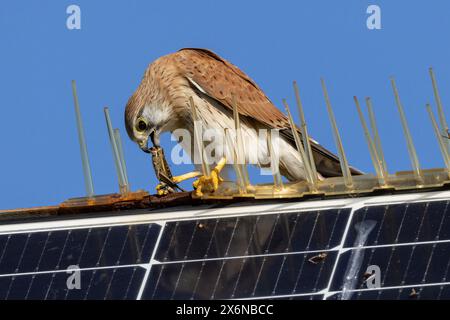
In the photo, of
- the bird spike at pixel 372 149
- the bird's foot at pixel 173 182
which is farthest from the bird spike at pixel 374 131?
the bird's foot at pixel 173 182

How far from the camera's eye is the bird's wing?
38.2 m

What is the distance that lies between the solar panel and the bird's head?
168 inches

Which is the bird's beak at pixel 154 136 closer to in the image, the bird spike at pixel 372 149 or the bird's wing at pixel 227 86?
the bird's wing at pixel 227 86

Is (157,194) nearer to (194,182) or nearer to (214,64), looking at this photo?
(194,182)

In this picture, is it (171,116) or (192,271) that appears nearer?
(192,271)

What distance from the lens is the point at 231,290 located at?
3153 cm

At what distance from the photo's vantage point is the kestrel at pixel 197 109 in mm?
37938

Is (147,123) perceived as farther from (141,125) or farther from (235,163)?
(235,163)

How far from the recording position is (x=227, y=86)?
127 ft

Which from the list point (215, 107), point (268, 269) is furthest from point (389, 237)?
point (215, 107)

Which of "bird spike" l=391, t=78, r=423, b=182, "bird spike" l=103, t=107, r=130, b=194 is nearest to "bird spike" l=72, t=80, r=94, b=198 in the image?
"bird spike" l=103, t=107, r=130, b=194

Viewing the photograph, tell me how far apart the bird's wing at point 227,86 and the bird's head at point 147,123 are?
0.83m

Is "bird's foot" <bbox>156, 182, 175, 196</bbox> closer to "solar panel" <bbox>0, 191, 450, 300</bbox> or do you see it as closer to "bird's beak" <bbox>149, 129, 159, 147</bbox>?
"solar panel" <bbox>0, 191, 450, 300</bbox>
